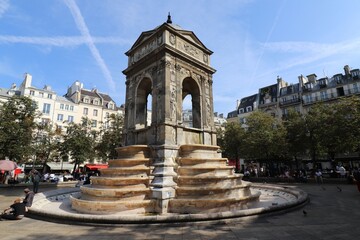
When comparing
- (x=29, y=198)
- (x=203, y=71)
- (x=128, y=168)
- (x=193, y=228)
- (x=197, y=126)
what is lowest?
(x=193, y=228)

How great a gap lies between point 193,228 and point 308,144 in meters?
29.3

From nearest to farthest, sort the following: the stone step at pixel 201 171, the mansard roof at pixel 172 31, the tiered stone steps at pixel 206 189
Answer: the tiered stone steps at pixel 206 189 < the stone step at pixel 201 171 < the mansard roof at pixel 172 31

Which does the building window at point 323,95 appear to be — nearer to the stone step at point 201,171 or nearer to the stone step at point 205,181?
the stone step at point 201,171

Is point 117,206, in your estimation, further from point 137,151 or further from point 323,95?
point 323,95

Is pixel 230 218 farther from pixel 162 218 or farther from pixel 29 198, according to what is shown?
pixel 29 198

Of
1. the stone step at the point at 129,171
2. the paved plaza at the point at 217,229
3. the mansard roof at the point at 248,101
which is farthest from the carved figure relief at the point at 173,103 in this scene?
the mansard roof at the point at 248,101

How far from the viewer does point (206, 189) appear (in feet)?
29.6

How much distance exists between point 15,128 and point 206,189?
77.5 ft

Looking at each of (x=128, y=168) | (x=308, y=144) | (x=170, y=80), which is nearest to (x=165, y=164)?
(x=128, y=168)

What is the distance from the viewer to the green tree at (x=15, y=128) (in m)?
22.9

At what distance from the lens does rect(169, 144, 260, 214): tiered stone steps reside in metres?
8.77

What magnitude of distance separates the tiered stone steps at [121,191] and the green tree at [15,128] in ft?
60.6

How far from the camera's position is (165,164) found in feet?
33.9

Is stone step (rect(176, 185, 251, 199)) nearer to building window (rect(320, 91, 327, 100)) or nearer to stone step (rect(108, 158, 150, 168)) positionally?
stone step (rect(108, 158, 150, 168))
